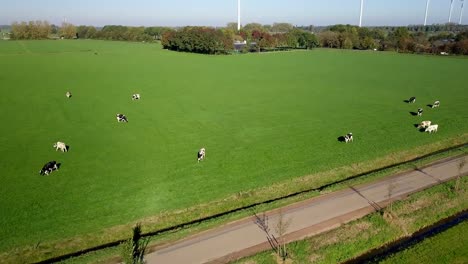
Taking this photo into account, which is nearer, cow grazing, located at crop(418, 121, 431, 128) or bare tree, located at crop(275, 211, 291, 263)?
bare tree, located at crop(275, 211, 291, 263)

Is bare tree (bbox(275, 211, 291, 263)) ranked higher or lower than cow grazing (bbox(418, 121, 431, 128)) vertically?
lower

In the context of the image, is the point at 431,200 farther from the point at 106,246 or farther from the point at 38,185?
the point at 38,185

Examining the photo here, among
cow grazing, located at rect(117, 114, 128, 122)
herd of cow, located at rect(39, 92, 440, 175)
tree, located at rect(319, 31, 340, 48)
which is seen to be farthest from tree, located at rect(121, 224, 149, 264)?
tree, located at rect(319, 31, 340, 48)

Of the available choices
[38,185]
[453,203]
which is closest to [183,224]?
[38,185]

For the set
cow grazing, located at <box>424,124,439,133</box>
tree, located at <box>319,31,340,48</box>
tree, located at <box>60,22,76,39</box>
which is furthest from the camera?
tree, located at <box>60,22,76,39</box>

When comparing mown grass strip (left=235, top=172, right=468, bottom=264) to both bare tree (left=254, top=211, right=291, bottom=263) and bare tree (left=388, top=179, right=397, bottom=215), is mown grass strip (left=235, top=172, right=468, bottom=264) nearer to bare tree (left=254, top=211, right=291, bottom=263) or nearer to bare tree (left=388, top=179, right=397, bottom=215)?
bare tree (left=388, top=179, right=397, bottom=215)

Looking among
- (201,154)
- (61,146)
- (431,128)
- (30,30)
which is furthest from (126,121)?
(30,30)

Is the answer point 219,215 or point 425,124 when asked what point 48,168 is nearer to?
point 219,215

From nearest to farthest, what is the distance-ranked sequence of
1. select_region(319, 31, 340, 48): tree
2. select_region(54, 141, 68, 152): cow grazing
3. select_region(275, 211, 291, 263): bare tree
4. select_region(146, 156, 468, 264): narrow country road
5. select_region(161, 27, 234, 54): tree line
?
select_region(275, 211, 291, 263): bare tree < select_region(146, 156, 468, 264): narrow country road < select_region(54, 141, 68, 152): cow grazing < select_region(161, 27, 234, 54): tree line < select_region(319, 31, 340, 48): tree
